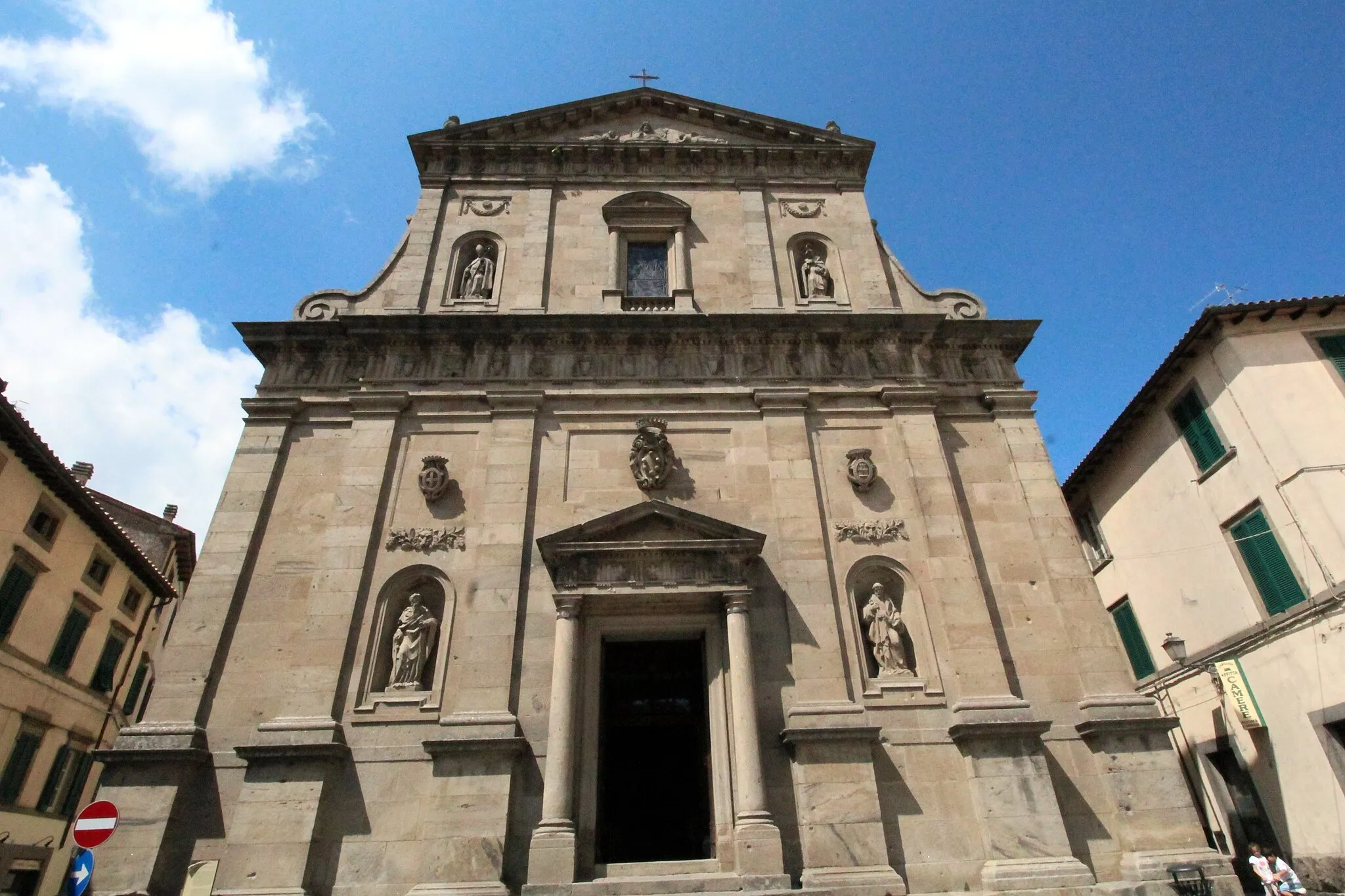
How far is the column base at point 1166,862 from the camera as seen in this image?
10.4m

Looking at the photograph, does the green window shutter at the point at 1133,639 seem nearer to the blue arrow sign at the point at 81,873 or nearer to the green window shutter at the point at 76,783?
the blue arrow sign at the point at 81,873

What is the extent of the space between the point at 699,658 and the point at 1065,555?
22.1 feet

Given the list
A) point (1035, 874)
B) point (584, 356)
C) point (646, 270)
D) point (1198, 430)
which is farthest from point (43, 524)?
point (1198, 430)

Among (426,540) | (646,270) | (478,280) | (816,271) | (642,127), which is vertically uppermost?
(642,127)

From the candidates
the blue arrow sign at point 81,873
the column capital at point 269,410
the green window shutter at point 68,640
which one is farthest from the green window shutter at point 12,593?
the blue arrow sign at point 81,873

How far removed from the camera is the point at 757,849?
10281 millimetres

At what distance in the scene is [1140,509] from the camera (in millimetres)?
20078

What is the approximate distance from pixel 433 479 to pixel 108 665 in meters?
19.2

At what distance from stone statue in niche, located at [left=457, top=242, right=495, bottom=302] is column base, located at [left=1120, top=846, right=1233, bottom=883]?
15.1m

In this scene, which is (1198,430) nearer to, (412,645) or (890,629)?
(890,629)

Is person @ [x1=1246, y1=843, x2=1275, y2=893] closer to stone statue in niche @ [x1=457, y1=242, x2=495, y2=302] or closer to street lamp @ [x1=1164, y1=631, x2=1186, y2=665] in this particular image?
street lamp @ [x1=1164, y1=631, x2=1186, y2=665]

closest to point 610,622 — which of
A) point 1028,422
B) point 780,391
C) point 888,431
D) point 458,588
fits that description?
point 458,588

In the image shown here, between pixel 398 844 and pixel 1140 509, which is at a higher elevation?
pixel 1140 509

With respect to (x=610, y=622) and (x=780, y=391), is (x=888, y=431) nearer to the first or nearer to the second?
(x=780, y=391)
